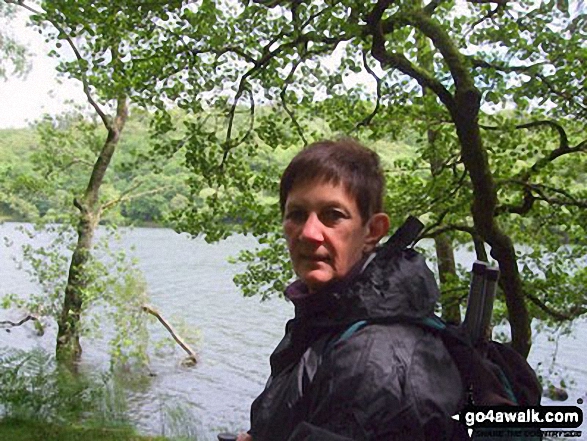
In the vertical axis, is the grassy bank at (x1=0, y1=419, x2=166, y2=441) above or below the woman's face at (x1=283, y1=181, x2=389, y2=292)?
below

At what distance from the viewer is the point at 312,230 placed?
4.41ft

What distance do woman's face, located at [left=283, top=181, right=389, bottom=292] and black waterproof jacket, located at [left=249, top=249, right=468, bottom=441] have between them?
49 millimetres

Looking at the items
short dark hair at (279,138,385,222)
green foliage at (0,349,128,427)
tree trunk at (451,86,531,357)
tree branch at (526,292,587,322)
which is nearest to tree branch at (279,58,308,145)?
tree trunk at (451,86,531,357)

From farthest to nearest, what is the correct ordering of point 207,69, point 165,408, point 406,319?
point 165,408 → point 207,69 → point 406,319

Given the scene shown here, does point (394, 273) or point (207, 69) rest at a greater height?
point (207, 69)

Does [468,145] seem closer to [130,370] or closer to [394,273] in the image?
[394,273]

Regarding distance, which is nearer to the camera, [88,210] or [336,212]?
[336,212]

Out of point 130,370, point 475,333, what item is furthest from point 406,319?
point 130,370

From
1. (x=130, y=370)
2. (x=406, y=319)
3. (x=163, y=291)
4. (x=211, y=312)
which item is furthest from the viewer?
(x=163, y=291)

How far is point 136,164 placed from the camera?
24.1 ft

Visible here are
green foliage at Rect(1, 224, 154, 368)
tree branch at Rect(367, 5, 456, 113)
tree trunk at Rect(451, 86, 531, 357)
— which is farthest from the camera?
green foliage at Rect(1, 224, 154, 368)

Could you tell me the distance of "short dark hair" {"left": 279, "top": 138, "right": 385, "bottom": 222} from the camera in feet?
4.56

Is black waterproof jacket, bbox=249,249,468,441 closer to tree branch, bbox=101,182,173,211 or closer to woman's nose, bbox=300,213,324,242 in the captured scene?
woman's nose, bbox=300,213,324,242

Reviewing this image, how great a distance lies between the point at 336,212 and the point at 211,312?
20.4m
